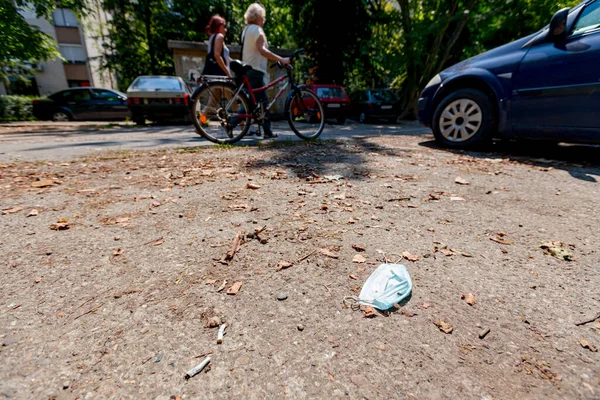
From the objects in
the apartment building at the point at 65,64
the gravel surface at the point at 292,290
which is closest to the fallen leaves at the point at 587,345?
the gravel surface at the point at 292,290

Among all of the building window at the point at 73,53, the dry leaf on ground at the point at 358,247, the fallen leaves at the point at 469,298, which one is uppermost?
the building window at the point at 73,53

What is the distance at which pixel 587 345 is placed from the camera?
103 centimetres

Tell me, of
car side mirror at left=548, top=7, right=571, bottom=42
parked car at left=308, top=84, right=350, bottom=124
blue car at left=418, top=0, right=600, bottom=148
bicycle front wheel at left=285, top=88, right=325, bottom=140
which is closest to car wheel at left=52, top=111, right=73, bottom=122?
parked car at left=308, top=84, right=350, bottom=124

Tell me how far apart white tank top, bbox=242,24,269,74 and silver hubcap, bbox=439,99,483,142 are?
2937mm

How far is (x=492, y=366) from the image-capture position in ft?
3.15

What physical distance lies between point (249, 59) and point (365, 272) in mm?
4455

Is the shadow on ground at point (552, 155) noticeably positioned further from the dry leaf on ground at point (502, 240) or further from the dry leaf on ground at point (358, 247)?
the dry leaf on ground at point (358, 247)

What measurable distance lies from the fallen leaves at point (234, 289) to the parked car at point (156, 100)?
9481 millimetres

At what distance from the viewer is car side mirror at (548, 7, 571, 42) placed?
3451mm

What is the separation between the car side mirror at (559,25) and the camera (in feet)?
11.3

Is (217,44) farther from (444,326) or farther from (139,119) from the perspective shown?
(139,119)

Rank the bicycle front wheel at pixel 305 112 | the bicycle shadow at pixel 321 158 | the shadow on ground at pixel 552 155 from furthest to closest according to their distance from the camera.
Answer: the bicycle front wheel at pixel 305 112 < the shadow on ground at pixel 552 155 < the bicycle shadow at pixel 321 158

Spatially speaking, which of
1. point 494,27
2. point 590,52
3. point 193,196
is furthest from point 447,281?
point 494,27

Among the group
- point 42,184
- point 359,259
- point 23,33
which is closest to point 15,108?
point 23,33
